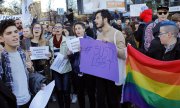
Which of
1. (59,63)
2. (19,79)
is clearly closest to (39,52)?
(59,63)

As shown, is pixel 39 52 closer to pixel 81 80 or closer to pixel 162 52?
pixel 81 80

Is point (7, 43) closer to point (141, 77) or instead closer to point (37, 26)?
point (141, 77)

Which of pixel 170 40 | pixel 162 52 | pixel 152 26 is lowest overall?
pixel 162 52

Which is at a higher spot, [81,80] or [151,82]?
[151,82]

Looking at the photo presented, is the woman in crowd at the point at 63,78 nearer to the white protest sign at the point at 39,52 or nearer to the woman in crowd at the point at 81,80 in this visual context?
the woman in crowd at the point at 81,80

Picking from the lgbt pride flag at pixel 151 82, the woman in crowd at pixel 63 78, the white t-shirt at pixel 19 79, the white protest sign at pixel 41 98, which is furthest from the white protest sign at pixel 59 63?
the white t-shirt at pixel 19 79

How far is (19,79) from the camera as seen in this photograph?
3.99m

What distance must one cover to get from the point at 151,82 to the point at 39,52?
7.98 feet

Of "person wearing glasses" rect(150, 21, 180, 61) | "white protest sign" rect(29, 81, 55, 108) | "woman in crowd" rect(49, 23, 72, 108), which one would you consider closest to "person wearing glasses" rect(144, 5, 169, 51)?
"woman in crowd" rect(49, 23, 72, 108)

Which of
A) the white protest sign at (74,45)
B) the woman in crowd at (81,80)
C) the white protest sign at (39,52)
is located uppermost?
the white protest sign at (74,45)

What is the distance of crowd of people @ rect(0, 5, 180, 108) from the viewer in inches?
155

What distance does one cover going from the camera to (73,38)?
249 inches

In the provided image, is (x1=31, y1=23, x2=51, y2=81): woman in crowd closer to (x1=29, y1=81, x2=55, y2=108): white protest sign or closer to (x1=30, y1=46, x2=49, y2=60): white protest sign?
(x1=30, y1=46, x2=49, y2=60): white protest sign

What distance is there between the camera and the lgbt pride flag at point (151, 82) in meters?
4.61
